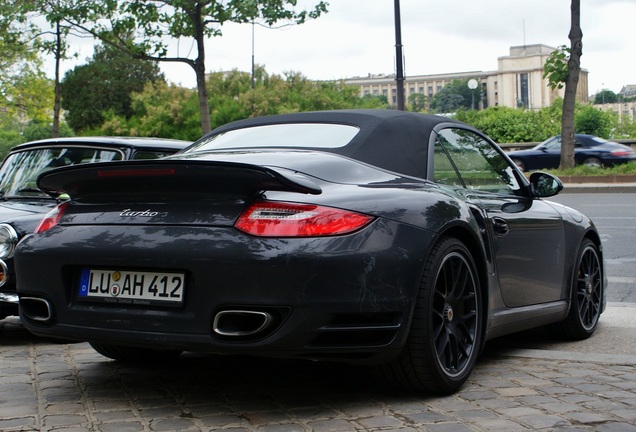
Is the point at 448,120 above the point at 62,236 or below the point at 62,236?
above

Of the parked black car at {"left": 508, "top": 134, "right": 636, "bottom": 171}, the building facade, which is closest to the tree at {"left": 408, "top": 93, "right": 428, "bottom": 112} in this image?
the building facade

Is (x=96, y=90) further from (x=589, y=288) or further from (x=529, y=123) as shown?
(x=589, y=288)

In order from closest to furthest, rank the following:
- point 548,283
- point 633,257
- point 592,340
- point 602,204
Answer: point 548,283
point 592,340
point 633,257
point 602,204

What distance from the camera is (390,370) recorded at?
4.16m

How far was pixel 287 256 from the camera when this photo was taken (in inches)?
144

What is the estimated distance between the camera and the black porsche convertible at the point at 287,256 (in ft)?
12.2

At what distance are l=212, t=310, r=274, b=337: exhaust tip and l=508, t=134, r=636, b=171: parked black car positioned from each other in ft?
87.5

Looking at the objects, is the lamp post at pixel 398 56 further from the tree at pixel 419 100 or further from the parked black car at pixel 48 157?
the tree at pixel 419 100

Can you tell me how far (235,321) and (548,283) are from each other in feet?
7.70

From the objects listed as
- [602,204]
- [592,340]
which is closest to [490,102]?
[602,204]

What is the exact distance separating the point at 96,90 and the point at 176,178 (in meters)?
83.3

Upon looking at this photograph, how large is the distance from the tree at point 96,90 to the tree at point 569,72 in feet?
202

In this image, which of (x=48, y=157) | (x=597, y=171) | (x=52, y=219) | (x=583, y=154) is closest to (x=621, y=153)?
(x=583, y=154)

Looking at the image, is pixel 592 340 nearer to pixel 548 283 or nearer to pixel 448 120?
pixel 548 283
